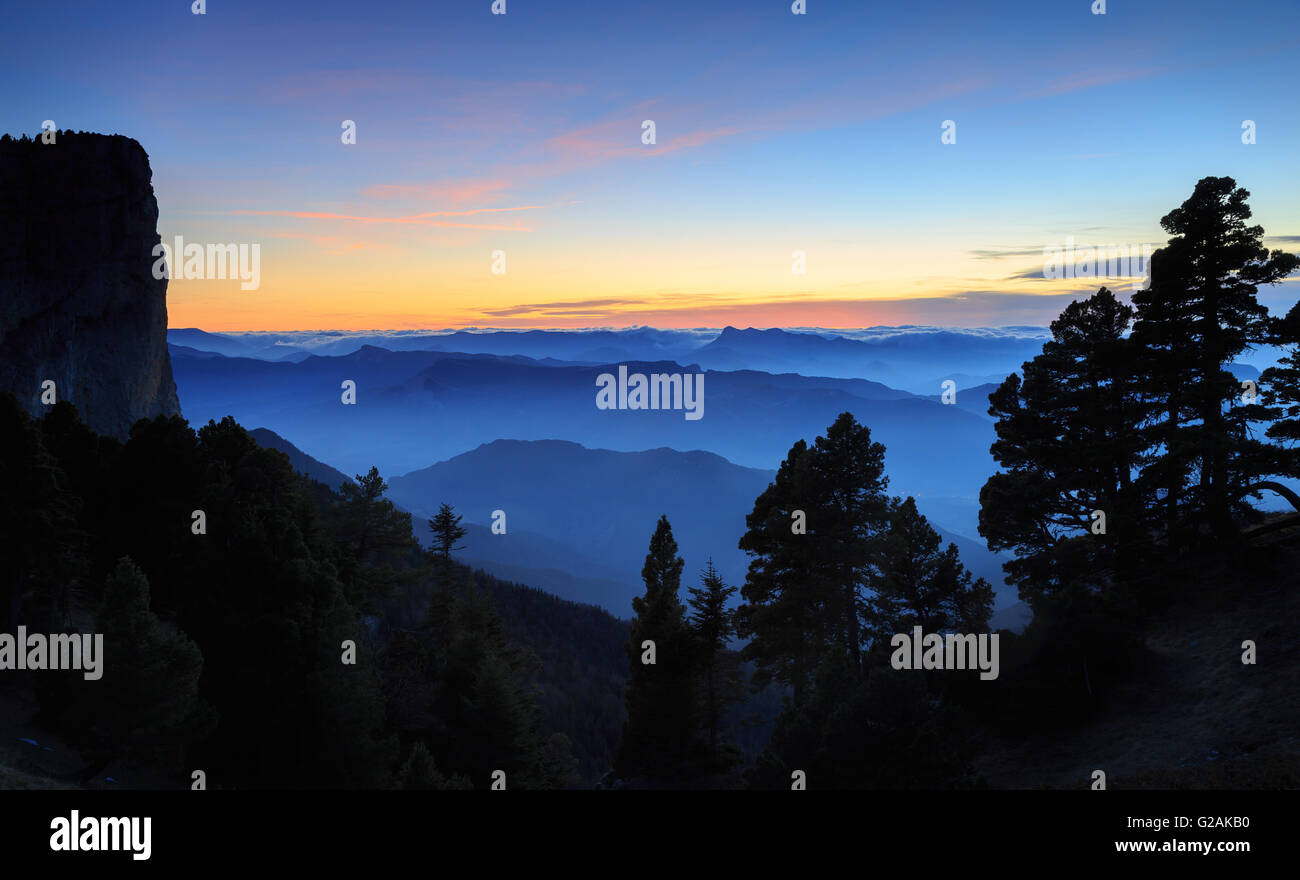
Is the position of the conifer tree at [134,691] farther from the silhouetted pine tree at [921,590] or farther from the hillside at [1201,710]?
the hillside at [1201,710]

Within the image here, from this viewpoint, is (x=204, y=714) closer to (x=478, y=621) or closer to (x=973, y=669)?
(x=478, y=621)

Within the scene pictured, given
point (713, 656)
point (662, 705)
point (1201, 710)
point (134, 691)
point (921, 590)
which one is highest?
point (921, 590)

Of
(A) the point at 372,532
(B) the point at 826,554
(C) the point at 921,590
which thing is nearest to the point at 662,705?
(B) the point at 826,554

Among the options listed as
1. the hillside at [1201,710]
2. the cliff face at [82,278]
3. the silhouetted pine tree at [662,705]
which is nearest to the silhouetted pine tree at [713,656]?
the silhouetted pine tree at [662,705]

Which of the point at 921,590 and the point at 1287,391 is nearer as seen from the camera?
the point at 1287,391

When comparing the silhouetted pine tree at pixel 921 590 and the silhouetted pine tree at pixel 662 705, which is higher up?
the silhouetted pine tree at pixel 921 590

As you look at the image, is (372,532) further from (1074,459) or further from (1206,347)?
(1206,347)

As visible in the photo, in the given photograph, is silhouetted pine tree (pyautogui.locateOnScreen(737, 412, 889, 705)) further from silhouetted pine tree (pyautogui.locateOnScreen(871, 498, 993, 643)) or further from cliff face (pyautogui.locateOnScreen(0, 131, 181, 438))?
cliff face (pyautogui.locateOnScreen(0, 131, 181, 438))
